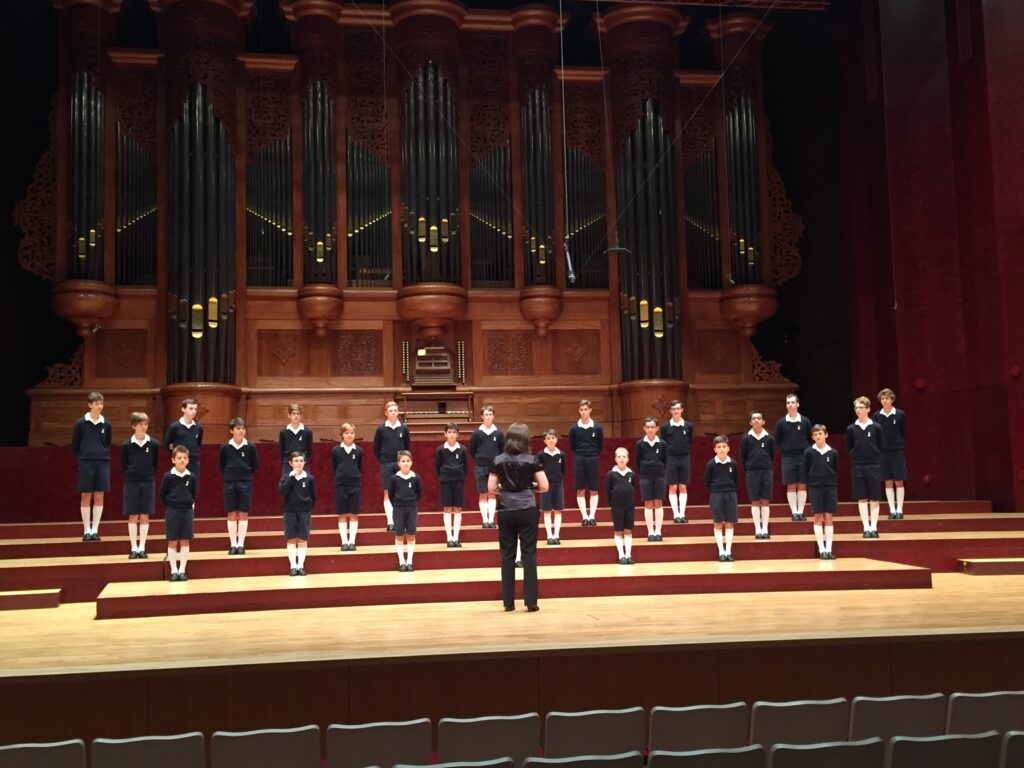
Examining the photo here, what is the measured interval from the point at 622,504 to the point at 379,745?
464 cm

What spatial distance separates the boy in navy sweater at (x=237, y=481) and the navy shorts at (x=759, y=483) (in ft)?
13.3

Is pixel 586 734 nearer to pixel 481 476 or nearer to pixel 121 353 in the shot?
pixel 481 476

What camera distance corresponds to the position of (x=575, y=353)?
11820 mm

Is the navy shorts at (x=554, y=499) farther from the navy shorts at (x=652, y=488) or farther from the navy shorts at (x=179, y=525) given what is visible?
the navy shorts at (x=179, y=525)

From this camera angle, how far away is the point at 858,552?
786 centimetres

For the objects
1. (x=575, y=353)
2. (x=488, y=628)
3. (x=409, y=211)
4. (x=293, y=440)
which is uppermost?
(x=409, y=211)

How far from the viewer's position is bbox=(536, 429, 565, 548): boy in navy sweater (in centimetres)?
799

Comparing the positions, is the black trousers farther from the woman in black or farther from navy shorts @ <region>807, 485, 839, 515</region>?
navy shorts @ <region>807, 485, 839, 515</region>

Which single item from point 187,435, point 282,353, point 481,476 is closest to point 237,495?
point 187,435

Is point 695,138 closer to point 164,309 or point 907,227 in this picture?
point 907,227

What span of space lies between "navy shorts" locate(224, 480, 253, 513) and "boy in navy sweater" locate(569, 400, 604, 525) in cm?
277

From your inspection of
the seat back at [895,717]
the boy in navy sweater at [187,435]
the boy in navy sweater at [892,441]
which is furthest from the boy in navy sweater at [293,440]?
the seat back at [895,717]

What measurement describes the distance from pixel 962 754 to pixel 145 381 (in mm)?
9859

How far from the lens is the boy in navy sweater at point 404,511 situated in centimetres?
725
